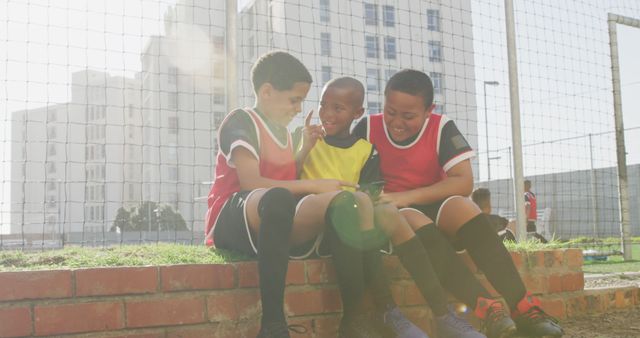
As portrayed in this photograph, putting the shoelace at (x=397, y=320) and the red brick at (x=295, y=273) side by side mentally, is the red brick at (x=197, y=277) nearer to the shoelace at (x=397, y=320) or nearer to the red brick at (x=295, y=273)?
the red brick at (x=295, y=273)

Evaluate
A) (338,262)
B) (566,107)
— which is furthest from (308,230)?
(566,107)

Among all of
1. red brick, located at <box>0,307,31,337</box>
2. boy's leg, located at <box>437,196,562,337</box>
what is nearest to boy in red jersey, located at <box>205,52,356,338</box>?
boy's leg, located at <box>437,196,562,337</box>

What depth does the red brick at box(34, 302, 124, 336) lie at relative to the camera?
78.5 inches

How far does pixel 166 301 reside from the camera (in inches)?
84.4

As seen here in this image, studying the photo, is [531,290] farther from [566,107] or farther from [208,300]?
[566,107]

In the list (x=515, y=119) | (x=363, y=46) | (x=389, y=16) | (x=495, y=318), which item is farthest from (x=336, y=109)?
(x=389, y=16)

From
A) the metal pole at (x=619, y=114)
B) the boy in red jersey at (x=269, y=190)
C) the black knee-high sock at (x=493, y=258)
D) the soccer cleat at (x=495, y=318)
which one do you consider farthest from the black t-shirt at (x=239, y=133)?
the metal pole at (x=619, y=114)

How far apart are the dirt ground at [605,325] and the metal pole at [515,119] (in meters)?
0.86

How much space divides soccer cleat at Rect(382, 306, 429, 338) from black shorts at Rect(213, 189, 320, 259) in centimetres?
38

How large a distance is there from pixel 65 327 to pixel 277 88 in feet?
3.77

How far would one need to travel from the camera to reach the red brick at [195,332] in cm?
215

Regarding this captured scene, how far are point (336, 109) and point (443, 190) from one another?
1.78 ft

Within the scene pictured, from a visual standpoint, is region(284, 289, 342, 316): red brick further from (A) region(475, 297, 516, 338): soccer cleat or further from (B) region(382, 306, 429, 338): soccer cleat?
(A) region(475, 297, 516, 338): soccer cleat

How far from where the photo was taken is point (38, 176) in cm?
4584
